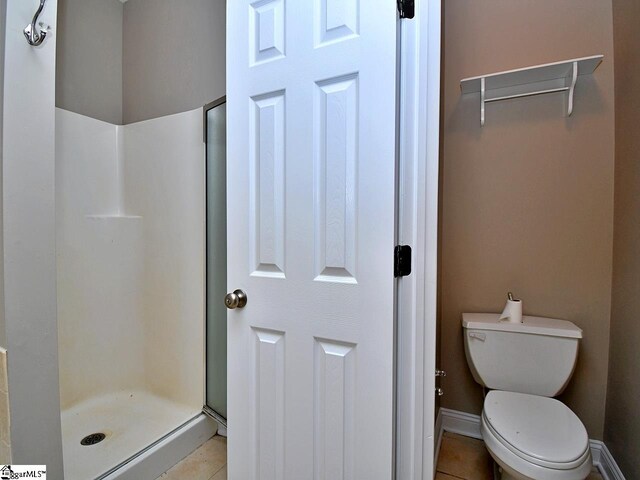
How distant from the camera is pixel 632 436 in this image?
4.13ft

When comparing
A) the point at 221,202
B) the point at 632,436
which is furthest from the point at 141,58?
the point at 632,436

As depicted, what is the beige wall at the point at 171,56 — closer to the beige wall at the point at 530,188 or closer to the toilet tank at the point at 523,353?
the beige wall at the point at 530,188

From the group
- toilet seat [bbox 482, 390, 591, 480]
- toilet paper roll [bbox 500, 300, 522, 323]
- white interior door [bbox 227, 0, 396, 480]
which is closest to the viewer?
white interior door [bbox 227, 0, 396, 480]

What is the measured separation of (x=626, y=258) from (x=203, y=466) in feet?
7.02

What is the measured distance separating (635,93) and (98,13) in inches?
115

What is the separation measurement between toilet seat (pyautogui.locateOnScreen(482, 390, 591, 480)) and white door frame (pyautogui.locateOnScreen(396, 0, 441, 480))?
363 millimetres

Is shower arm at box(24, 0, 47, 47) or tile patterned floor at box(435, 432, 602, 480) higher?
shower arm at box(24, 0, 47, 47)

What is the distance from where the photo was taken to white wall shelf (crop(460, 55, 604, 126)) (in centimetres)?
143

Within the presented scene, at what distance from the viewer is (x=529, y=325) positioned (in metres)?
1.48

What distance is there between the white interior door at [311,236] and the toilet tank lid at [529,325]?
0.88m

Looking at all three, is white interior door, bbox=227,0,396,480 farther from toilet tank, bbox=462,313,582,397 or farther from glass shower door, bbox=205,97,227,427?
toilet tank, bbox=462,313,582,397

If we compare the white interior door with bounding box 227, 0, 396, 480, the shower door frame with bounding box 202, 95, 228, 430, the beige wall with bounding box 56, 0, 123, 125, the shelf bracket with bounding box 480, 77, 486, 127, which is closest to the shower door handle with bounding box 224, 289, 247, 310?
the white interior door with bounding box 227, 0, 396, 480

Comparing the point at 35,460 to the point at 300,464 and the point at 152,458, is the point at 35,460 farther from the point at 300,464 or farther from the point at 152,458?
the point at 300,464

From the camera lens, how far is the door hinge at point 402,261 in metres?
0.90
